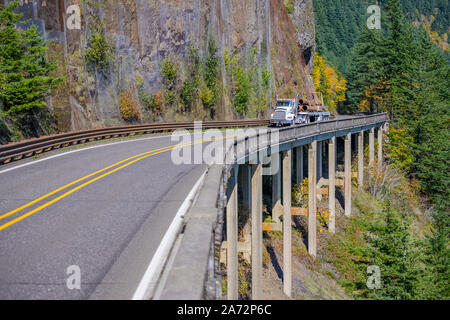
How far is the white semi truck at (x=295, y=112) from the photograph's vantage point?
34.1m

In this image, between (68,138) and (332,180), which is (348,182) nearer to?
(332,180)

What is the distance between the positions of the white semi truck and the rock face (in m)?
8.73

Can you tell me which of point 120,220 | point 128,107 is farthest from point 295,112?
point 120,220

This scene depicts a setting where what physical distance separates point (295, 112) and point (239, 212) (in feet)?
55.6

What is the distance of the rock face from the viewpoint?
28719 mm

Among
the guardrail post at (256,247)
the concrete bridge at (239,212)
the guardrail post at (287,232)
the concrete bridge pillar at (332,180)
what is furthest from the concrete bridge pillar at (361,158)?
the guardrail post at (256,247)

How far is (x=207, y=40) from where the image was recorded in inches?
1693

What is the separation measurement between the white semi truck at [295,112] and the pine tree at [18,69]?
1720cm

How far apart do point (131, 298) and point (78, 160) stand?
37.6 feet

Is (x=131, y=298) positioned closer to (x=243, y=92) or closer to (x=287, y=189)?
(x=287, y=189)

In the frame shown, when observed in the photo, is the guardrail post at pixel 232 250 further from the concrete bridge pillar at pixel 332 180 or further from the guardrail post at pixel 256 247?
the concrete bridge pillar at pixel 332 180
